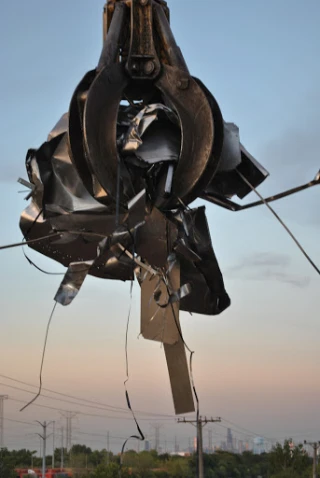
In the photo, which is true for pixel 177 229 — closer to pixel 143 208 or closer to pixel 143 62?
pixel 143 208

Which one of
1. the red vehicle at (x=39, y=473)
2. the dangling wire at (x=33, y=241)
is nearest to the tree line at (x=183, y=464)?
the red vehicle at (x=39, y=473)

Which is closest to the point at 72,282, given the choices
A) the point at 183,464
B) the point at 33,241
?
the point at 33,241

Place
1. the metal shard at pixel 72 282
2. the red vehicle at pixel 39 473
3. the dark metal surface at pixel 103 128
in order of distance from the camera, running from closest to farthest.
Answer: the dark metal surface at pixel 103 128 → the metal shard at pixel 72 282 → the red vehicle at pixel 39 473

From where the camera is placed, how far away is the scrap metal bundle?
25.1 ft

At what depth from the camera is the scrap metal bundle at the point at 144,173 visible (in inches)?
302

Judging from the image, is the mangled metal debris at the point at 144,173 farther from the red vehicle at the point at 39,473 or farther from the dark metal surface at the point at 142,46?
the red vehicle at the point at 39,473

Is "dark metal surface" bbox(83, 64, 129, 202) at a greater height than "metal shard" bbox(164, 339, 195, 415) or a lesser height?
greater

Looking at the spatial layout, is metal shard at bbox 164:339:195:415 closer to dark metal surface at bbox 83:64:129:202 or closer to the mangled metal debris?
the mangled metal debris

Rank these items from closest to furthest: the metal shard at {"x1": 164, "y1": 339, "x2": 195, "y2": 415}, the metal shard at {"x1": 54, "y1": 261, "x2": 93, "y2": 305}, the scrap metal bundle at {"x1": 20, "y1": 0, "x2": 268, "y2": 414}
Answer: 1. the scrap metal bundle at {"x1": 20, "y1": 0, "x2": 268, "y2": 414}
2. the metal shard at {"x1": 54, "y1": 261, "x2": 93, "y2": 305}
3. the metal shard at {"x1": 164, "y1": 339, "x2": 195, "y2": 415}

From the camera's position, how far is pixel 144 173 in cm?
785

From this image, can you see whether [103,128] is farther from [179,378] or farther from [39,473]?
[39,473]

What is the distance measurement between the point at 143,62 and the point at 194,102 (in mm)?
509

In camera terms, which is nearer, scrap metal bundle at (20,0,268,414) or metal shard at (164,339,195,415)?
scrap metal bundle at (20,0,268,414)

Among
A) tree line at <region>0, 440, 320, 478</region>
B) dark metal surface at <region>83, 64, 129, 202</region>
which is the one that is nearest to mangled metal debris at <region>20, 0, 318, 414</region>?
dark metal surface at <region>83, 64, 129, 202</region>
